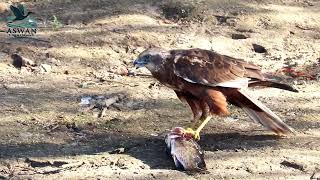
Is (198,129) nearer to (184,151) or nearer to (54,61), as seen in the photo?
(184,151)

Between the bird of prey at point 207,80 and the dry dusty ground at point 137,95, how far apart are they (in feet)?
0.73

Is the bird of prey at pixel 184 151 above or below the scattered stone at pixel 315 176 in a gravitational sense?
above

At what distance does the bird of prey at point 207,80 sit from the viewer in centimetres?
532

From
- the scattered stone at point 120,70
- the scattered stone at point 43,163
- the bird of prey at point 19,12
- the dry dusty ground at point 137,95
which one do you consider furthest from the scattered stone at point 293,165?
the bird of prey at point 19,12

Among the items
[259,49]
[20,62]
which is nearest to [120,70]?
[20,62]

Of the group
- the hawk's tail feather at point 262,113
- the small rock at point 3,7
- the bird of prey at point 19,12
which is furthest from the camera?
the small rock at point 3,7

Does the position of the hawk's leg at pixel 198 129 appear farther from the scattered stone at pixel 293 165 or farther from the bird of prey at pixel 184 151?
the scattered stone at pixel 293 165

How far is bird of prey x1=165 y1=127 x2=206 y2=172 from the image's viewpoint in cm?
498

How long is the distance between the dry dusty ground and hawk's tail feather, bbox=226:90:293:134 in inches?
4.4

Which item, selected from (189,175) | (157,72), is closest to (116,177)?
(189,175)

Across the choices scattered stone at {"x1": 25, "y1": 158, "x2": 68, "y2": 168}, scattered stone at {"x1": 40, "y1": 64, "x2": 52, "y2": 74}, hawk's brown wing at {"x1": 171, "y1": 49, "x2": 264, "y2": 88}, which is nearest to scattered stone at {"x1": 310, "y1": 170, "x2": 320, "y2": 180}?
hawk's brown wing at {"x1": 171, "y1": 49, "x2": 264, "y2": 88}

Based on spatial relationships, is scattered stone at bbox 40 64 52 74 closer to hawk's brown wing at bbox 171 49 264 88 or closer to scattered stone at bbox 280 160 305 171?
hawk's brown wing at bbox 171 49 264 88

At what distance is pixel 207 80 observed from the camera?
532cm

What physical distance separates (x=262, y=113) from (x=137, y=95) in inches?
55.3
